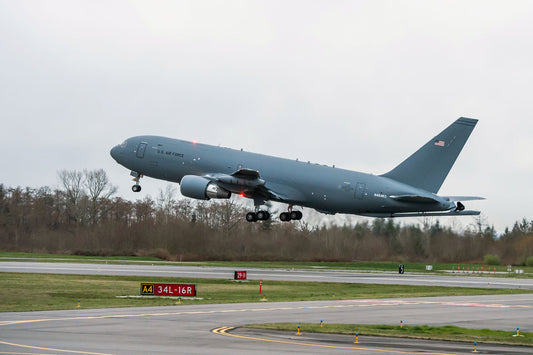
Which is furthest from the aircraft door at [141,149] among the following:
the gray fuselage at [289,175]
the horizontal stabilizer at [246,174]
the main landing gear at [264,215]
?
the main landing gear at [264,215]

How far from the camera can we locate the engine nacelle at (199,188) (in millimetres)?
61188

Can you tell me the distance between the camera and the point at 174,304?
34500mm

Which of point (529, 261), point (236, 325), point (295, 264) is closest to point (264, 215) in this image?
point (295, 264)

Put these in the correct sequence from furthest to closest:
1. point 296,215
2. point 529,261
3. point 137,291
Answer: point 529,261 < point 296,215 < point 137,291

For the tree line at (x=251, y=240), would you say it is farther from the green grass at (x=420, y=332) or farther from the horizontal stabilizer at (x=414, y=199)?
the green grass at (x=420, y=332)

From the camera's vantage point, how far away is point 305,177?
201 ft

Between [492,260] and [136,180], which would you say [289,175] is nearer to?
[136,180]

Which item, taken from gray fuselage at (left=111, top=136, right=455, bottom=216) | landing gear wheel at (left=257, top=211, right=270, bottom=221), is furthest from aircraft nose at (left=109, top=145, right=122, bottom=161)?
landing gear wheel at (left=257, top=211, right=270, bottom=221)

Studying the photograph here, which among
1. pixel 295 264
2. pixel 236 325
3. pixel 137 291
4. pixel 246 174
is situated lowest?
pixel 236 325

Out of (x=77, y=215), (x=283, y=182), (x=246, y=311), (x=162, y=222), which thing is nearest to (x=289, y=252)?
(x=162, y=222)

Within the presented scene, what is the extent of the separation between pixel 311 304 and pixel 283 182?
27.6 meters

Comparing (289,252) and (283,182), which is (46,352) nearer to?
(283,182)

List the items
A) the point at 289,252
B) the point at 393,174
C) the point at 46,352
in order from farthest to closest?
the point at 289,252, the point at 393,174, the point at 46,352

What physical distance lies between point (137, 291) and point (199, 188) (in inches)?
779
